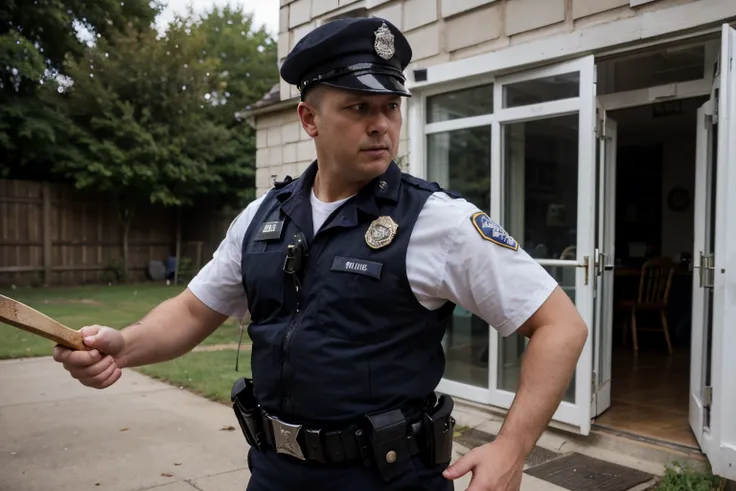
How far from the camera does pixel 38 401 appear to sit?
500 centimetres

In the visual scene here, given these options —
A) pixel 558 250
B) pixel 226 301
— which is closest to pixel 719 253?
pixel 558 250

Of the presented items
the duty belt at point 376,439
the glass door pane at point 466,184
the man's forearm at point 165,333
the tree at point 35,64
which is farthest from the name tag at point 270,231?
the tree at point 35,64

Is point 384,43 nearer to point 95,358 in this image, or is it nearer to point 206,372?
point 95,358

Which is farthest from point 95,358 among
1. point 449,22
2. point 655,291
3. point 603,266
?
point 655,291

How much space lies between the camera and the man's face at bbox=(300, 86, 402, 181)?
1499mm

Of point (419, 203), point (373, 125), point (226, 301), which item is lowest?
point (226, 301)

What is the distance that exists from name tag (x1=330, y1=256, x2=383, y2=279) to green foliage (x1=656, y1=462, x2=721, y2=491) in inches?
104

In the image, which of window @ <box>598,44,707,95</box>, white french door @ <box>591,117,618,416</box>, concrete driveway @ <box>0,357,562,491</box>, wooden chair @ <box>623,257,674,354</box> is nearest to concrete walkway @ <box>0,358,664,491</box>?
concrete driveway @ <box>0,357,562,491</box>

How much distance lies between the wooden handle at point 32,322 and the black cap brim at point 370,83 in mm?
839

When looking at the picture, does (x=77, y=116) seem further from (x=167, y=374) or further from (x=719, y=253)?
(x=719, y=253)

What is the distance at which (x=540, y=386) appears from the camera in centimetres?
126

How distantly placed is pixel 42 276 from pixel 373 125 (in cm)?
1405

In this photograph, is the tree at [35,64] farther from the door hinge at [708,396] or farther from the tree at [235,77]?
the door hinge at [708,396]

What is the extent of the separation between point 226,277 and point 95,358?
0.40 meters
